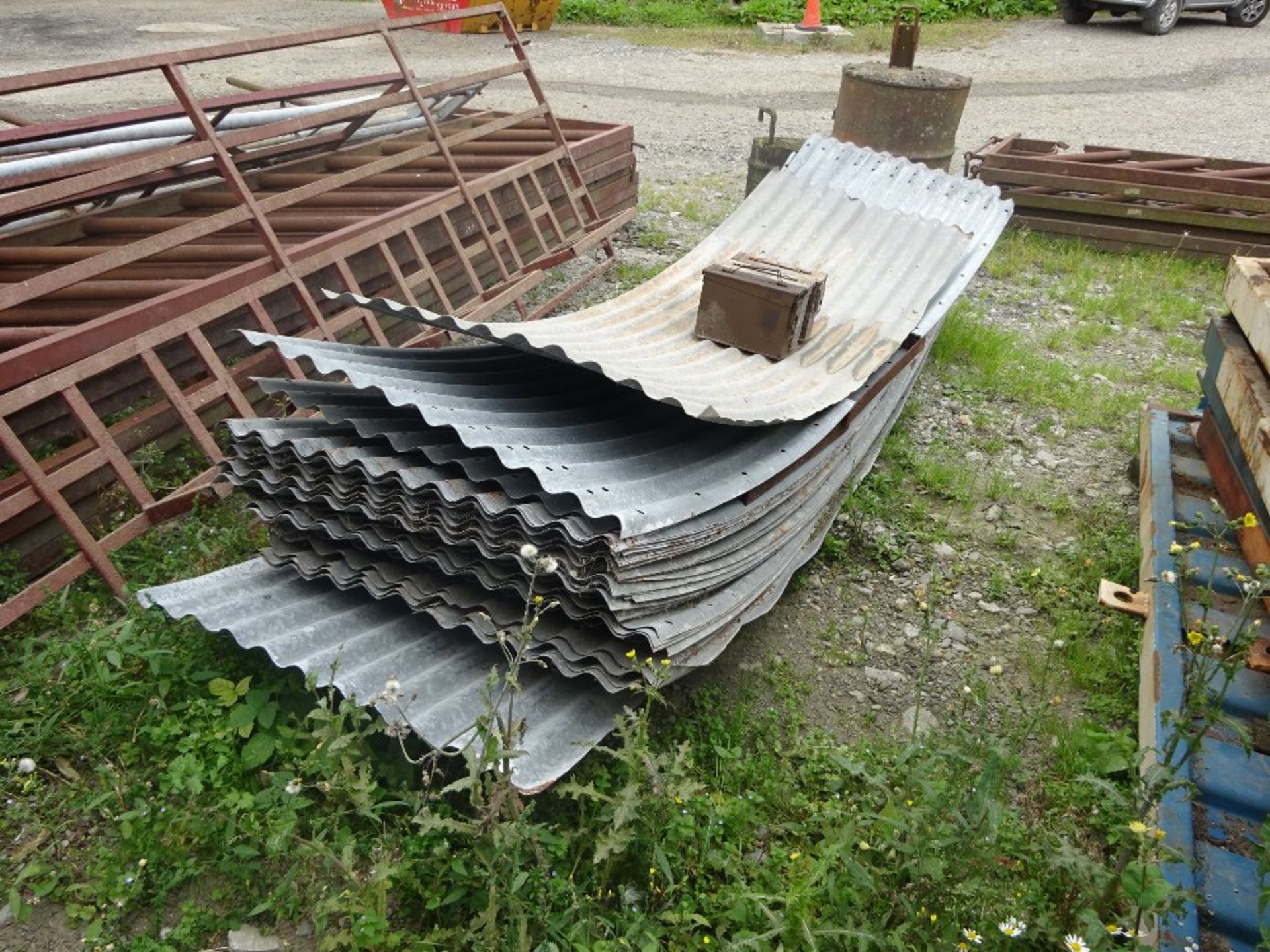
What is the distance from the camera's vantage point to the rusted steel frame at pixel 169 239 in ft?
12.4

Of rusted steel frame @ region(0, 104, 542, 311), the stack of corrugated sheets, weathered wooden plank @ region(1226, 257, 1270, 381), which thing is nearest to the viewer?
the stack of corrugated sheets

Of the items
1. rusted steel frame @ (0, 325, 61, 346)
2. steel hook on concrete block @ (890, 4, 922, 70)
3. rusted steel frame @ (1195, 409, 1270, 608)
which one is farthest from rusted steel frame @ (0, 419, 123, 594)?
steel hook on concrete block @ (890, 4, 922, 70)

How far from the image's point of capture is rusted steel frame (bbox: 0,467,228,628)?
3.53 metres

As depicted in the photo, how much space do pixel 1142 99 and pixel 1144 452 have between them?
34.2 feet

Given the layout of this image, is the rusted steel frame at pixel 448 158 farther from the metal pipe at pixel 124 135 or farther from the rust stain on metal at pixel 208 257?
the metal pipe at pixel 124 135

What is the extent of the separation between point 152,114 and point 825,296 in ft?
12.0

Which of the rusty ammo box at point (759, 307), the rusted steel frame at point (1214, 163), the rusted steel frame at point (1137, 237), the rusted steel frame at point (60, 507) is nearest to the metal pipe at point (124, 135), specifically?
the rusted steel frame at point (60, 507)

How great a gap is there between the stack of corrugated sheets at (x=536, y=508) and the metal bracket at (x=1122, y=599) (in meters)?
1.25

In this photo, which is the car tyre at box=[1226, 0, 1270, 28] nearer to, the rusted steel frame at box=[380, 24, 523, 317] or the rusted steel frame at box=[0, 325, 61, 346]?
the rusted steel frame at box=[380, 24, 523, 317]

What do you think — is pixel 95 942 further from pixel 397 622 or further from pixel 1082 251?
pixel 1082 251

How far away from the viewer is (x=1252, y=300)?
355 centimetres

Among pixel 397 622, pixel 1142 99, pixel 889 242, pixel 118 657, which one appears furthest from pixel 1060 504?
pixel 1142 99

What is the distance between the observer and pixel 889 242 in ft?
17.7

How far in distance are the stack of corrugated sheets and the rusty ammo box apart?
0.31ft
